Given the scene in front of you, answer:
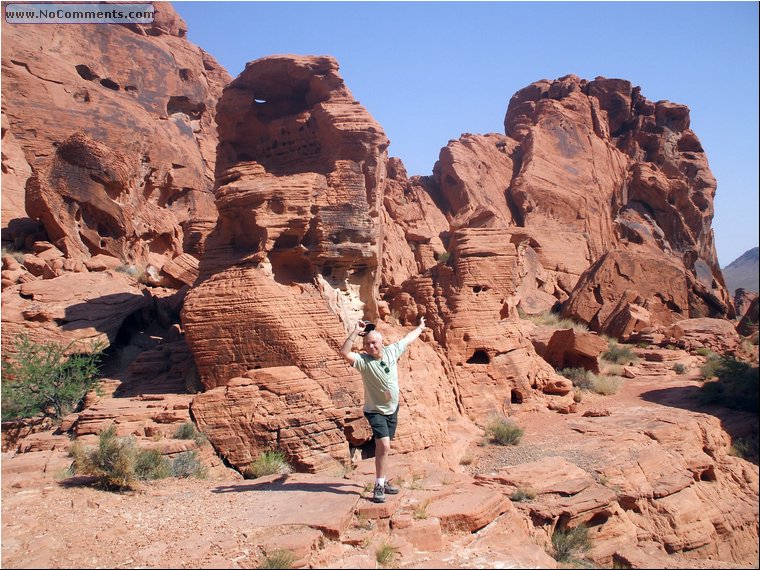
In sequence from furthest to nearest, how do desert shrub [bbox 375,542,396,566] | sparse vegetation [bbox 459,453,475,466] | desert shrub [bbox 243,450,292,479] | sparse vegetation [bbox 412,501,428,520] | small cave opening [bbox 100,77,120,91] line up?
small cave opening [bbox 100,77,120,91]
sparse vegetation [bbox 459,453,475,466]
desert shrub [bbox 243,450,292,479]
sparse vegetation [bbox 412,501,428,520]
desert shrub [bbox 375,542,396,566]

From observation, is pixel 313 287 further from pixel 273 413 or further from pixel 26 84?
pixel 26 84

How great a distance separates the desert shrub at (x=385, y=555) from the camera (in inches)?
210

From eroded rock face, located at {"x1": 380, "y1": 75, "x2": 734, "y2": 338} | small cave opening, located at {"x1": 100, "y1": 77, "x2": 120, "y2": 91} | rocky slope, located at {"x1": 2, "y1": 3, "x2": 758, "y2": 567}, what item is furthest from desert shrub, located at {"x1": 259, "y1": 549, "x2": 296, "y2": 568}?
small cave opening, located at {"x1": 100, "y1": 77, "x2": 120, "y2": 91}

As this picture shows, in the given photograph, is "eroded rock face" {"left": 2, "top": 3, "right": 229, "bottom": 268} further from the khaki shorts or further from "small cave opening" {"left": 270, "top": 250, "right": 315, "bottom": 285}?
the khaki shorts

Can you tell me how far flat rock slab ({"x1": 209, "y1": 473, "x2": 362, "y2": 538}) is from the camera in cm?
586

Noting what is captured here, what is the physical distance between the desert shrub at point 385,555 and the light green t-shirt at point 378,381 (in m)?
1.50

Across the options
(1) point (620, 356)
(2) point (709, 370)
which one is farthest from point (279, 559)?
(1) point (620, 356)

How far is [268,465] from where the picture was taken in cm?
844

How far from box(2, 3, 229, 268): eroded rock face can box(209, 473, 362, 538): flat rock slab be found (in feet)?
→ 34.0

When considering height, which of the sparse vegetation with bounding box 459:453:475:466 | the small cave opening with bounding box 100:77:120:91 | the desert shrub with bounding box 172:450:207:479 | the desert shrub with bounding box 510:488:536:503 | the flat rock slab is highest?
the small cave opening with bounding box 100:77:120:91

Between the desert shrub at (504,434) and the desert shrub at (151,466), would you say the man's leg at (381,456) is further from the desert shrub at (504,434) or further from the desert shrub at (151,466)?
the desert shrub at (504,434)

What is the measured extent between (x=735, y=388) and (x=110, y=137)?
24555 millimetres

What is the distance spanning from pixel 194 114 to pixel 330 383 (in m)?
29.4


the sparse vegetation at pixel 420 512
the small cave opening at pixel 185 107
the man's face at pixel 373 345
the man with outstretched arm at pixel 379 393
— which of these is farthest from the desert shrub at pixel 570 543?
the small cave opening at pixel 185 107
